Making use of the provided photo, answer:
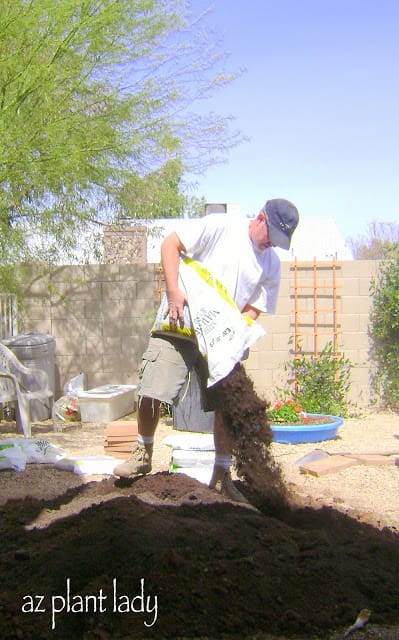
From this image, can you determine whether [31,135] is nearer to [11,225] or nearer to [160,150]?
[11,225]

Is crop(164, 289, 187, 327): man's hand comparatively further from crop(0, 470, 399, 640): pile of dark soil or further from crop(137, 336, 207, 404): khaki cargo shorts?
crop(0, 470, 399, 640): pile of dark soil

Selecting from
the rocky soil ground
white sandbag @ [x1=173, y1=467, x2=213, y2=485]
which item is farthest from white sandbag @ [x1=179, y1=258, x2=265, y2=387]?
white sandbag @ [x1=173, y1=467, x2=213, y2=485]

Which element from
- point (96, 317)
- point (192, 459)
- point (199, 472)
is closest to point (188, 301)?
point (199, 472)

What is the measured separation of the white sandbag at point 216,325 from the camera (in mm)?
3867

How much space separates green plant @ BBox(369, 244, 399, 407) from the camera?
9.20 metres

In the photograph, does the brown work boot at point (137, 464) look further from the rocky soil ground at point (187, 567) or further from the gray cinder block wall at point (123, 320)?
the gray cinder block wall at point (123, 320)

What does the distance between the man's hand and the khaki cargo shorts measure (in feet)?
0.57

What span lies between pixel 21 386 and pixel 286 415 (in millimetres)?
2879

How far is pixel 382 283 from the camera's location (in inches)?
366

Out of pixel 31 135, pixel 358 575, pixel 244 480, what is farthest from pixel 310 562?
pixel 31 135

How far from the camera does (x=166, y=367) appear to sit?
4.11m

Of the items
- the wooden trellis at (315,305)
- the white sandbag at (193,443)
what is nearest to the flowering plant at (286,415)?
the wooden trellis at (315,305)

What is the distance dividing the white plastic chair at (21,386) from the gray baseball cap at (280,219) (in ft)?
12.6

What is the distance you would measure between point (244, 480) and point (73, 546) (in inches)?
52.8
